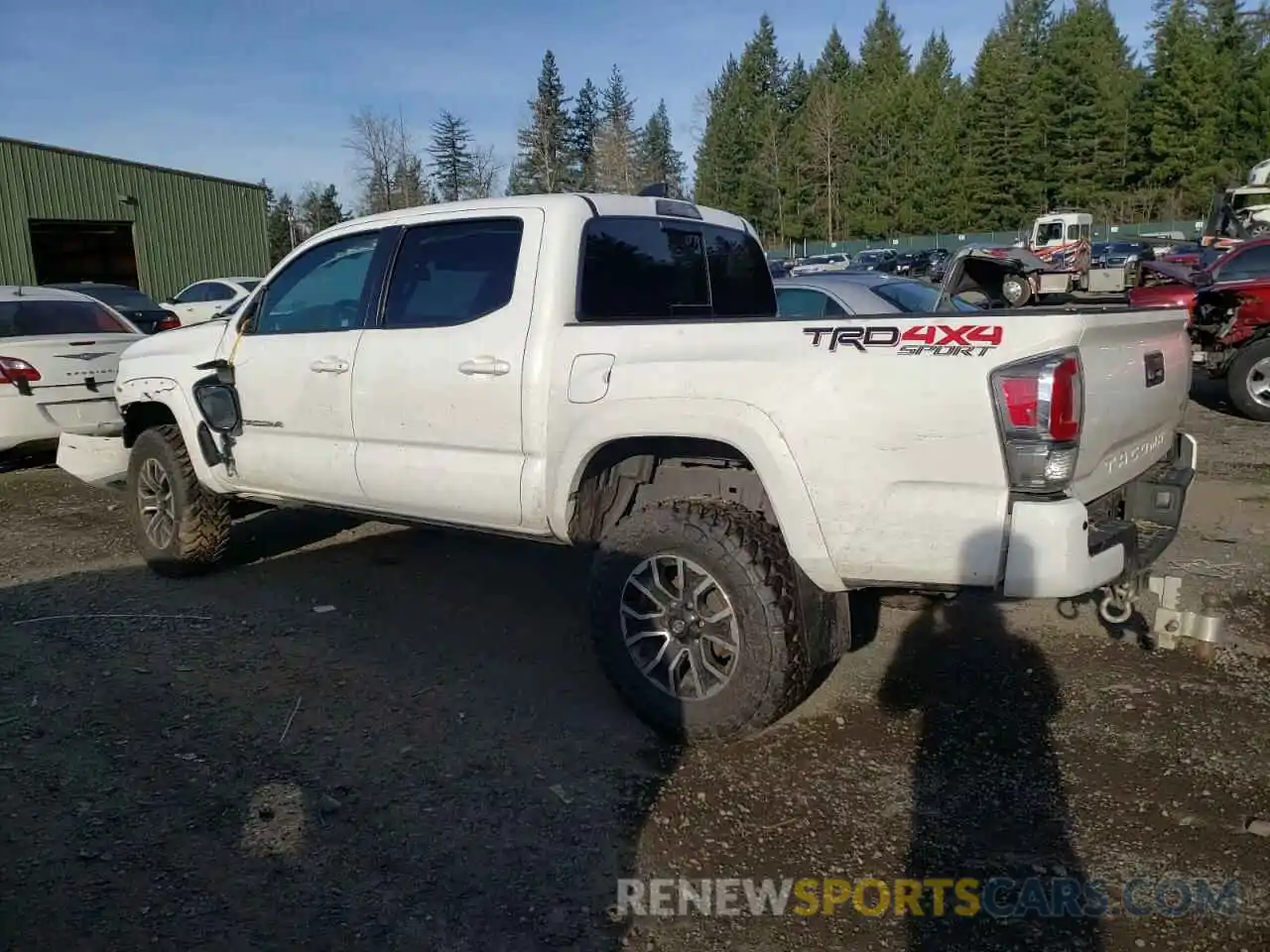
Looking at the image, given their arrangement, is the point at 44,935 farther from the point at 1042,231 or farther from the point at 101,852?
the point at 1042,231

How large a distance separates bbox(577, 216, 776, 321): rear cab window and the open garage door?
24.0m

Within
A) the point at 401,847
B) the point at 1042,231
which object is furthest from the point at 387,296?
the point at 1042,231

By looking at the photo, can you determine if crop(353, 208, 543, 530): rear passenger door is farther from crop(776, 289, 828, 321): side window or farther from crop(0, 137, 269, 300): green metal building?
crop(0, 137, 269, 300): green metal building

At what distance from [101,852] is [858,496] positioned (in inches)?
99.8

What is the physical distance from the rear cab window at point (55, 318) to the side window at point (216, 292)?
10.0 m

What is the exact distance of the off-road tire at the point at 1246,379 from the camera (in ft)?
33.9

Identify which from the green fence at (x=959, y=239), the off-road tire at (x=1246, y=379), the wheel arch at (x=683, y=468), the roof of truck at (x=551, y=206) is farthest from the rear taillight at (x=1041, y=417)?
the green fence at (x=959, y=239)

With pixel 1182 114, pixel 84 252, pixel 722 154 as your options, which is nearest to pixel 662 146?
pixel 722 154

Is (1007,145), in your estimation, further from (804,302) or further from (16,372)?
(16,372)

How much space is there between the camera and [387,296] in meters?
4.54

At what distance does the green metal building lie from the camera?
22922mm

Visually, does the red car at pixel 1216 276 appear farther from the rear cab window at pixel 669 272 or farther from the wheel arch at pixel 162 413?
the wheel arch at pixel 162 413

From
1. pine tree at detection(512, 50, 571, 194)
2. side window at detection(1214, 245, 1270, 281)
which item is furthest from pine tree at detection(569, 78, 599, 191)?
side window at detection(1214, 245, 1270, 281)

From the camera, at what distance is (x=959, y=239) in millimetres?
62156
